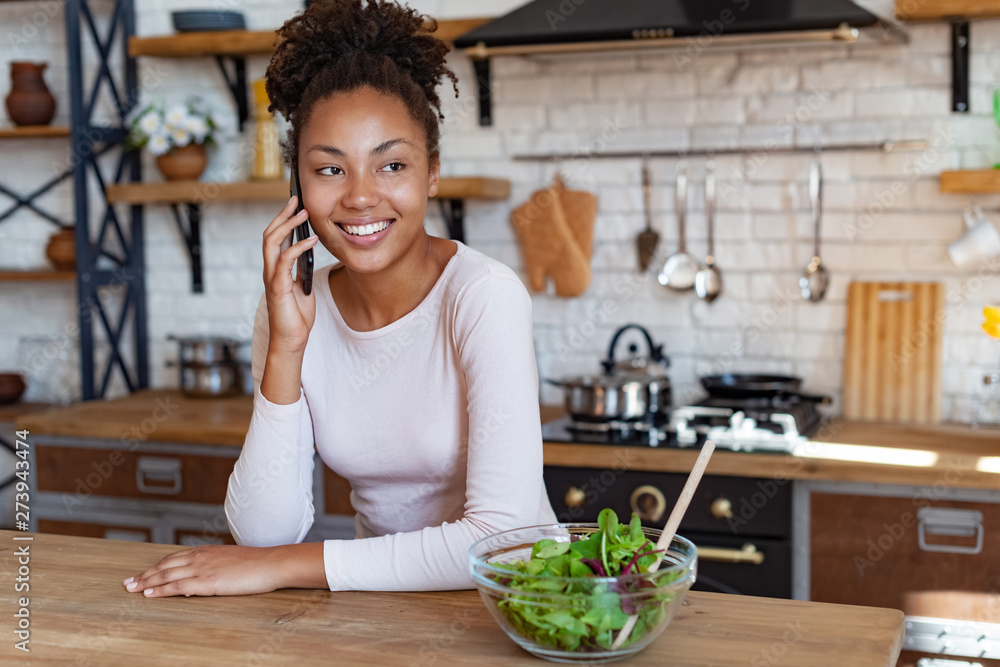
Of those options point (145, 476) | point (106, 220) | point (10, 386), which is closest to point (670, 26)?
point (145, 476)

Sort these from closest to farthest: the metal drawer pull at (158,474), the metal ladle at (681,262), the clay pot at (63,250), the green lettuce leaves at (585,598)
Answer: the green lettuce leaves at (585,598) → the metal drawer pull at (158,474) → the metal ladle at (681,262) → the clay pot at (63,250)

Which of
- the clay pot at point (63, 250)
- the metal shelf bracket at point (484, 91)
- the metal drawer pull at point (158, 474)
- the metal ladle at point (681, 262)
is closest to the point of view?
the metal drawer pull at point (158, 474)

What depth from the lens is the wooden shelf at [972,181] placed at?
256cm

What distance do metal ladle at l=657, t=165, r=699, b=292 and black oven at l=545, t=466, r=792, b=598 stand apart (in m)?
0.76

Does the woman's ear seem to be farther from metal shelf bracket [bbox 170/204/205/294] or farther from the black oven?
metal shelf bracket [bbox 170/204/205/294]

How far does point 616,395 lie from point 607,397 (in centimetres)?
2

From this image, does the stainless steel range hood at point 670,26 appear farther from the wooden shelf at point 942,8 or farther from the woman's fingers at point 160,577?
the woman's fingers at point 160,577

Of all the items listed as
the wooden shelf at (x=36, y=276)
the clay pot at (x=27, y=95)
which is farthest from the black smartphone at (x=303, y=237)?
the clay pot at (x=27, y=95)

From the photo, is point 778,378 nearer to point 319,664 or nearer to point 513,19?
point 513,19

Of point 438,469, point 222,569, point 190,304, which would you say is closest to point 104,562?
point 222,569

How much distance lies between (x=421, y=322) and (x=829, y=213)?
5.64 feet

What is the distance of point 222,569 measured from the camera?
51.8 inches

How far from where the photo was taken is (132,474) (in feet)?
9.78

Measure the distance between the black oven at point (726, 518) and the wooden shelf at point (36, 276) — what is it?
2008 mm
